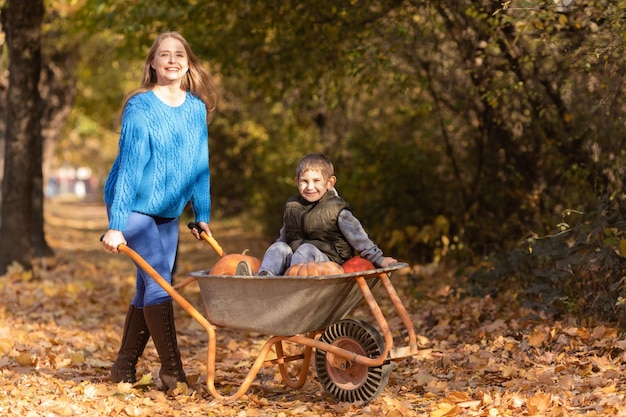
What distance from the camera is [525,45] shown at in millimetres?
8539

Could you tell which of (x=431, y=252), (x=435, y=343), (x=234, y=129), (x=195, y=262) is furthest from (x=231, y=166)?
(x=435, y=343)

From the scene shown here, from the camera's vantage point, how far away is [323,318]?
189 inches

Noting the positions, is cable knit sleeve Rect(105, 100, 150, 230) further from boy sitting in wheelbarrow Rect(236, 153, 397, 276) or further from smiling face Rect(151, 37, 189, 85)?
boy sitting in wheelbarrow Rect(236, 153, 397, 276)

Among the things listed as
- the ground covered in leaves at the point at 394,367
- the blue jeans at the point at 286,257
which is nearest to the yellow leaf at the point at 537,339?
the ground covered in leaves at the point at 394,367

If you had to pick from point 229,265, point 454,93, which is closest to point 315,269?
point 229,265

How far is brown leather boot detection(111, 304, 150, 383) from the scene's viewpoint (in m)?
5.53

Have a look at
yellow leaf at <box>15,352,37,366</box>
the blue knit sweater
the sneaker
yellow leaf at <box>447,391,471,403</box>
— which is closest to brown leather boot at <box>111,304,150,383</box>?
the blue knit sweater

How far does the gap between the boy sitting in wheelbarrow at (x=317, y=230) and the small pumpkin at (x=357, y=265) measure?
4 cm

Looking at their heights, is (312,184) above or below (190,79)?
below

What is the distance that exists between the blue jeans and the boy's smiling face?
27cm

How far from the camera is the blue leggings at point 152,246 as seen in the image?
5.21 metres

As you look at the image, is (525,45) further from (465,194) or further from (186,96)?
(186,96)

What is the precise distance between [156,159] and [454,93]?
5406mm

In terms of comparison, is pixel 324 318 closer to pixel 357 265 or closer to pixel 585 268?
pixel 357 265
